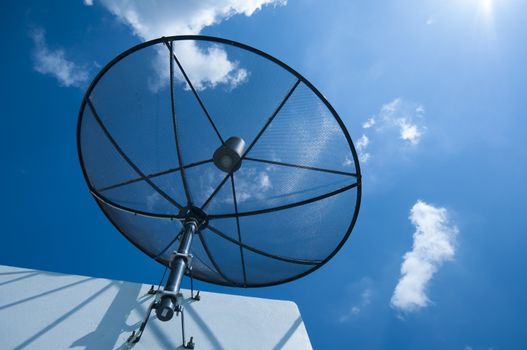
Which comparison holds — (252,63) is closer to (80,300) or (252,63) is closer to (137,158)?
(137,158)

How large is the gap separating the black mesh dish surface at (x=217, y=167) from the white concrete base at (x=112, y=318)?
0.51 m

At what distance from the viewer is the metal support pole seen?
104 inches

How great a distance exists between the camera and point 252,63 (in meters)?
3.94

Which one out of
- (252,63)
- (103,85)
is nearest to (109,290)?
(103,85)

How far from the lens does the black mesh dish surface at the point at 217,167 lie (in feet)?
13.6

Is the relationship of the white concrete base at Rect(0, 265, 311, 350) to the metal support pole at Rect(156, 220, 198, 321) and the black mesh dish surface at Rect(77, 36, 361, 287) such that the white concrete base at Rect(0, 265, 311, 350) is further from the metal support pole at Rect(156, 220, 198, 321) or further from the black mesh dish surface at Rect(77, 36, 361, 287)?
the metal support pole at Rect(156, 220, 198, 321)

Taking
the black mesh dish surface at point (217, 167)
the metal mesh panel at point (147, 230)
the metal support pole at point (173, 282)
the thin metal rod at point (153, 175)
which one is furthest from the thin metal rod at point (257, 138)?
the metal support pole at point (173, 282)

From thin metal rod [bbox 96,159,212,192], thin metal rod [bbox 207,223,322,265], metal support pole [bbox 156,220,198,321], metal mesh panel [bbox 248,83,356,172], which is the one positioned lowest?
metal support pole [bbox 156,220,198,321]

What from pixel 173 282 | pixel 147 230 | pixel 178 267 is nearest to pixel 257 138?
pixel 147 230

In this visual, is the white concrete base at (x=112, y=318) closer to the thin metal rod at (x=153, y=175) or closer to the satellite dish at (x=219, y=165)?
the satellite dish at (x=219, y=165)

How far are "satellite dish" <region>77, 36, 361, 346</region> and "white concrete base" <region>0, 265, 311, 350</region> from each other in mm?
518

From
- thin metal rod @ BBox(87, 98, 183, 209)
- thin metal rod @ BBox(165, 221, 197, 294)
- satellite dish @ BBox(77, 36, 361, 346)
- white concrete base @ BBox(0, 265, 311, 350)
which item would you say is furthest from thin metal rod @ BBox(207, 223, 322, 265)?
thin metal rod @ BBox(165, 221, 197, 294)

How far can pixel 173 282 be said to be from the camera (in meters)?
2.83

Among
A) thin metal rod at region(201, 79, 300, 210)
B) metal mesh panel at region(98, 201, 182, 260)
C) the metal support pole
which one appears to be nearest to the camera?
the metal support pole
